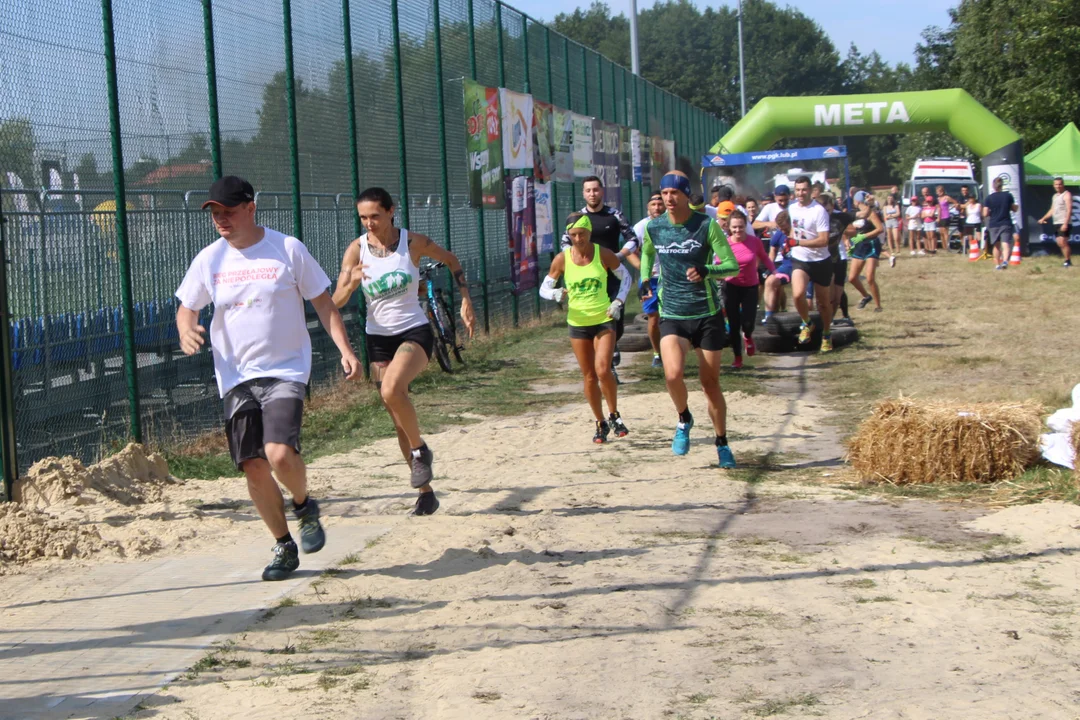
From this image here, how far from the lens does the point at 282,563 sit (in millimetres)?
5895

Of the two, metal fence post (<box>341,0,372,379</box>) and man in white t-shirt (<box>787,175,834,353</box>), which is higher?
metal fence post (<box>341,0,372,379</box>)

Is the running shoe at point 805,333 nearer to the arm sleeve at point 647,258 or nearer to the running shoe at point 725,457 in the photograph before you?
the arm sleeve at point 647,258

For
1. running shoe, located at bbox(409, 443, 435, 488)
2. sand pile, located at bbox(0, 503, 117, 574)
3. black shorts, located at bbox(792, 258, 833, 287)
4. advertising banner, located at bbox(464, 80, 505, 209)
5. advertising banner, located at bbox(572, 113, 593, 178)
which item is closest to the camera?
sand pile, located at bbox(0, 503, 117, 574)

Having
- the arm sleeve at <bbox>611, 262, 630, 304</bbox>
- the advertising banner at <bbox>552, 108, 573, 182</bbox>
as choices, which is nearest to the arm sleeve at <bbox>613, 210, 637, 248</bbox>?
the arm sleeve at <bbox>611, 262, 630, 304</bbox>

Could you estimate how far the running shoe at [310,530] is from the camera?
235 inches

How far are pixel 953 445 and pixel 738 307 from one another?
541 centimetres

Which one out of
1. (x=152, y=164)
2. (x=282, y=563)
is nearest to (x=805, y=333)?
(x=152, y=164)

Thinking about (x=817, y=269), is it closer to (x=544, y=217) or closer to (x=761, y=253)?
(x=761, y=253)

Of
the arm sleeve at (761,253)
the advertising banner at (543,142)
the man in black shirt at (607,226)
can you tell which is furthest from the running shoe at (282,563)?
the advertising banner at (543,142)

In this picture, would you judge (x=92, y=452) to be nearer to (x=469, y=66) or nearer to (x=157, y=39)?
(x=157, y=39)

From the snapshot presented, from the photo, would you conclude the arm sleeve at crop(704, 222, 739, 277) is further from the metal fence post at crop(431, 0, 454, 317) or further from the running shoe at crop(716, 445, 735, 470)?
the metal fence post at crop(431, 0, 454, 317)

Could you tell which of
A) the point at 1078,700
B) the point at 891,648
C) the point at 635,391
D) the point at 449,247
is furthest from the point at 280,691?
the point at 449,247

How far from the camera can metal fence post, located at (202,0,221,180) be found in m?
10.4

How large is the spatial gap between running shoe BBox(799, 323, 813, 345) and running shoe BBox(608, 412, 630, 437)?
5506 mm
